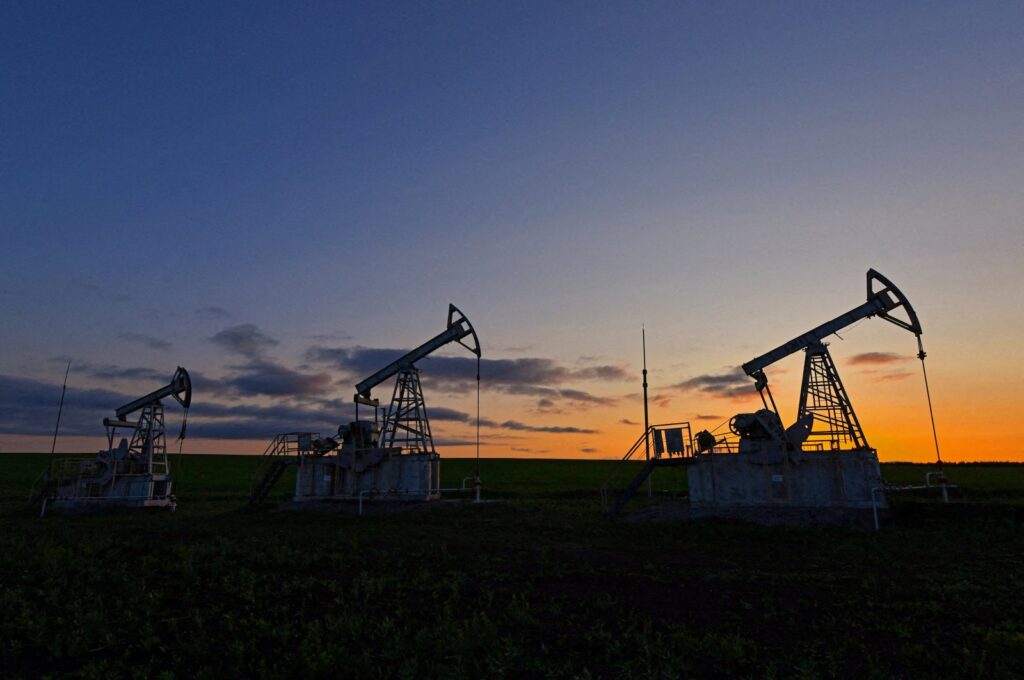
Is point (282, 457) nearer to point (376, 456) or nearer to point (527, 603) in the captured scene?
point (376, 456)

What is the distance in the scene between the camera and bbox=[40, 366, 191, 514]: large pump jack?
36.6 m

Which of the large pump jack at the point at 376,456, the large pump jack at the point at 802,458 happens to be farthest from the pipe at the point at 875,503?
the large pump jack at the point at 376,456

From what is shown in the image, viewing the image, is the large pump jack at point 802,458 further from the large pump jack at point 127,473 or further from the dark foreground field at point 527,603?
the large pump jack at point 127,473

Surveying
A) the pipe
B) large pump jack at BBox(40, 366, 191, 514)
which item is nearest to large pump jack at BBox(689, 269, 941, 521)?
the pipe

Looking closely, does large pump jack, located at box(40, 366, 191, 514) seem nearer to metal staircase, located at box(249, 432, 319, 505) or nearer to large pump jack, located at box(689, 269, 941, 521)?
metal staircase, located at box(249, 432, 319, 505)

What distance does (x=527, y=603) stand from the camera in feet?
38.5

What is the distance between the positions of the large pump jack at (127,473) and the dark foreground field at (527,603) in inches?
639

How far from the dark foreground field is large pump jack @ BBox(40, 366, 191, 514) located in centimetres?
1622

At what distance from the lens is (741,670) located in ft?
28.8

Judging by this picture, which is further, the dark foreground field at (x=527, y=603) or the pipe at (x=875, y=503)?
the pipe at (x=875, y=503)

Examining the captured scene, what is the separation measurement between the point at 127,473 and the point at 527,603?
34370 millimetres

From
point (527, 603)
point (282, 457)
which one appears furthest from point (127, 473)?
point (527, 603)

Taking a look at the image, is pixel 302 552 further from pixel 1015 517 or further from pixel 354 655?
pixel 1015 517

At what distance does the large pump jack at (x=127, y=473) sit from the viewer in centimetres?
3662
